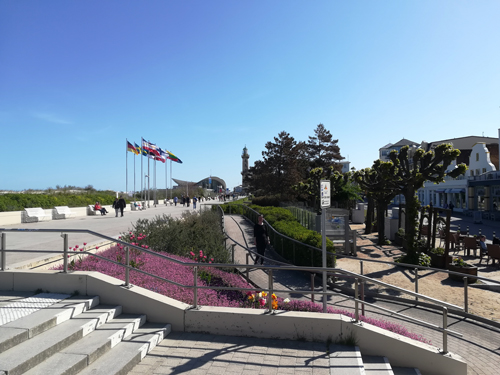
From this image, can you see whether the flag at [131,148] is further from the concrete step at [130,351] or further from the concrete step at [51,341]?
the concrete step at [130,351]

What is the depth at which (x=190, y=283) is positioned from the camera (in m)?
7.45

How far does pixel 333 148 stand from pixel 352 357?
5747 centimetres

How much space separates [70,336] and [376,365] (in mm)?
3953

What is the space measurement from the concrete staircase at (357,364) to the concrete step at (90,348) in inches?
110

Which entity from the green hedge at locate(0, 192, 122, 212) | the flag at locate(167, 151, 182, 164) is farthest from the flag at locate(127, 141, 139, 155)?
the flag at locate(167, 151, 182, 164)

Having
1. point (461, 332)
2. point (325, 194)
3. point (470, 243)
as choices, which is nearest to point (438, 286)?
point (461, 332)

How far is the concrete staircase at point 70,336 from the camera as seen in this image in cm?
396

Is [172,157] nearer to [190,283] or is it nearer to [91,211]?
[91,211]

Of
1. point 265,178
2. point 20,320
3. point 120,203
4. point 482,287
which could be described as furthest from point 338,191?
point 20,320

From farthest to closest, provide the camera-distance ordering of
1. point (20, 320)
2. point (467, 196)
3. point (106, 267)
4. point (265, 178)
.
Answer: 1. point (467, 196)
2. point (265, 178)
3. point (106, 267)
4. point (20, 320)

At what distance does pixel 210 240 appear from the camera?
11.5 meters

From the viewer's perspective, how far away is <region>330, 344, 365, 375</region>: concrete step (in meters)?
4.36

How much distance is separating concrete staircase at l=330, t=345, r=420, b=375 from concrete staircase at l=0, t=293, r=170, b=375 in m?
2.45

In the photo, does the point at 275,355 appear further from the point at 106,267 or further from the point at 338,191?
the point at 338,191
